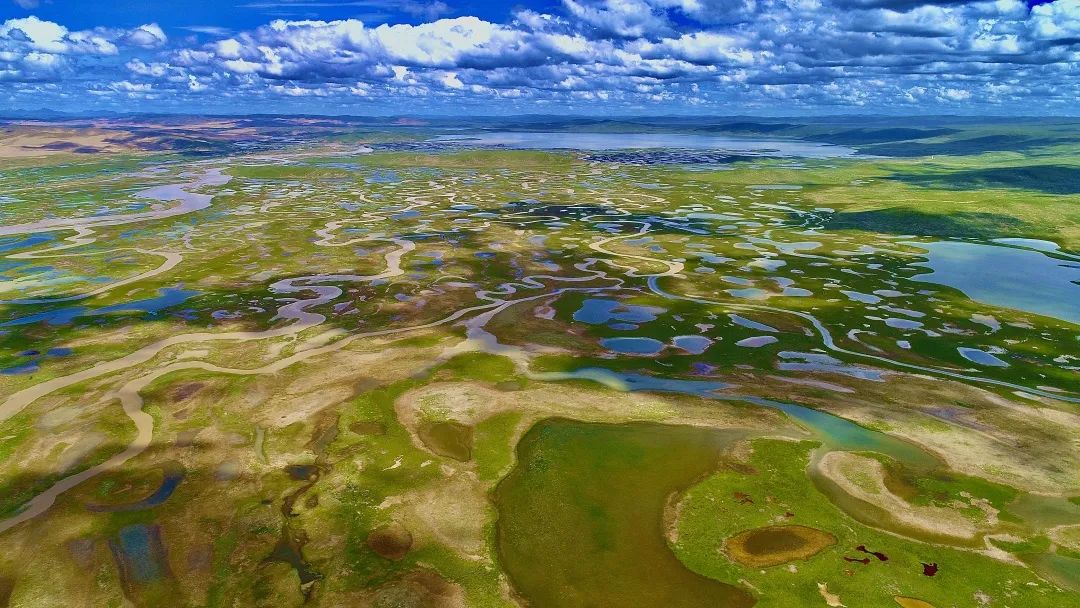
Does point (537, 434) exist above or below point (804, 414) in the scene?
below

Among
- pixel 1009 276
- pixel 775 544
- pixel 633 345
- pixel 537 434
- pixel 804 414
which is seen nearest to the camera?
pixel 775 544

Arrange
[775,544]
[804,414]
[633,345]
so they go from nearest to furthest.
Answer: [775,544] → [804,414] → [633,345]

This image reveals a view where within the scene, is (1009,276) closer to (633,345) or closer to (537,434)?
(633,345)

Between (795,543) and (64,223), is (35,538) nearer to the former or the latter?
(795,543)

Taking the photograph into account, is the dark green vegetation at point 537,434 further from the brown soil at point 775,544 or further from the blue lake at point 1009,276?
the blue lake at point 1009,276

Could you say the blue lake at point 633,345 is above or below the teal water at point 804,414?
below

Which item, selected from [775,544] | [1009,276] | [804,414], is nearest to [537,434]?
[775,544]


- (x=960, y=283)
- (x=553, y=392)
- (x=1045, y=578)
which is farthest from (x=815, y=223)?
(x=1045, y=578)

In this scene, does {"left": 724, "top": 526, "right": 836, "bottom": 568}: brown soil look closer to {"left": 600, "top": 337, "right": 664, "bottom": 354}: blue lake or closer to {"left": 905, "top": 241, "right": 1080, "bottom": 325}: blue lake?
{"left": 600, "top": 337, "right": 664, "bottom": 354}: blue lake

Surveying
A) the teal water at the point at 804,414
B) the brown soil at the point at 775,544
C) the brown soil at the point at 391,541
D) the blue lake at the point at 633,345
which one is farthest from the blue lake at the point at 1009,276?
the brown soil at the point at 391,541

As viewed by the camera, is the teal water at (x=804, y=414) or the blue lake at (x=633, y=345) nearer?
the teal water at (x=804, y=414)

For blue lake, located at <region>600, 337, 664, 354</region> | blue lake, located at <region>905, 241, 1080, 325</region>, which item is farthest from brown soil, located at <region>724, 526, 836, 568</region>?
blue lake, located at <region>905, 241, 1080, 325</region>

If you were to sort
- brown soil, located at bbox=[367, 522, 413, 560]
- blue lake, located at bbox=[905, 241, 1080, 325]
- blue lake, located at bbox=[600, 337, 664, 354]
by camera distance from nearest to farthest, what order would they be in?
brown soil, located at bbox=[367, 522, 413, 560] < blue lake, located at bbox=[600, 337, 664, 354] < blue lake, located at bbox=[905, 241, 1080, 325]
